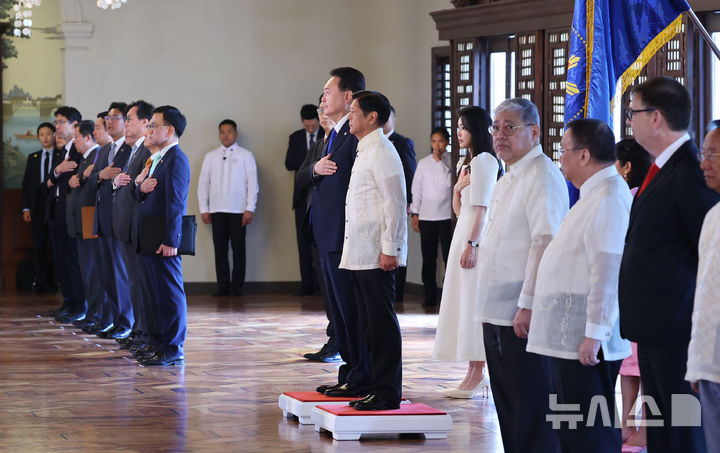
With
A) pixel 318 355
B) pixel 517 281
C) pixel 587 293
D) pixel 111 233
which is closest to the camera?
pixel 587 293

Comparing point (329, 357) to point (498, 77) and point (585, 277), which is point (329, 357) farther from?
point (585, 277)

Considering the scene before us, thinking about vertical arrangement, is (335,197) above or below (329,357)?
above

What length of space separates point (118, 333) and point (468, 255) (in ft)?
11.5

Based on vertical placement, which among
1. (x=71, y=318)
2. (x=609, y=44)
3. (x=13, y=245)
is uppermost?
(x=609, y=44)

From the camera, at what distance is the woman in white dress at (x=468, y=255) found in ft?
18.0

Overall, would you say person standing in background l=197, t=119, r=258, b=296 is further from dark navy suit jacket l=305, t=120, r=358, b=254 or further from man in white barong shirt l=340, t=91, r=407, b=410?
man in white barong shirt l=340, t=91, r=407, b=410

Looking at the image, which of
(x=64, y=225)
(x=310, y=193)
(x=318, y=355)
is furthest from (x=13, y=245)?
(x=310, y=193)

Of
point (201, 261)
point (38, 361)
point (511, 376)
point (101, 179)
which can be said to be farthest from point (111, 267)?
point (511, 376)

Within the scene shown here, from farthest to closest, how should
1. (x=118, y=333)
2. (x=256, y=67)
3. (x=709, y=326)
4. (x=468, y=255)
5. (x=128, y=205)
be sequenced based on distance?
(x=256, y=67), (x=118, y=333), (x=128, y=205), (x=468, y=255), (x=709, y=326)

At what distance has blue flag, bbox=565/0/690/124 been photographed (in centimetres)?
492

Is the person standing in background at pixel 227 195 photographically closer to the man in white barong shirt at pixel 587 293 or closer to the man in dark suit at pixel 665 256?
the man in white barong shirt at pixel 587 293

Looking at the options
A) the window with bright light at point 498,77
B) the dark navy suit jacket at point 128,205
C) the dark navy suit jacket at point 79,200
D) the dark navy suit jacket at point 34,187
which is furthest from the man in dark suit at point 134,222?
the dark navy suit jacket at point 34,187

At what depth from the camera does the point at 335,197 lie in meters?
5.31

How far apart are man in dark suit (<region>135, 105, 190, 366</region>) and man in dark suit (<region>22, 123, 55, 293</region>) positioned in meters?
4.88
